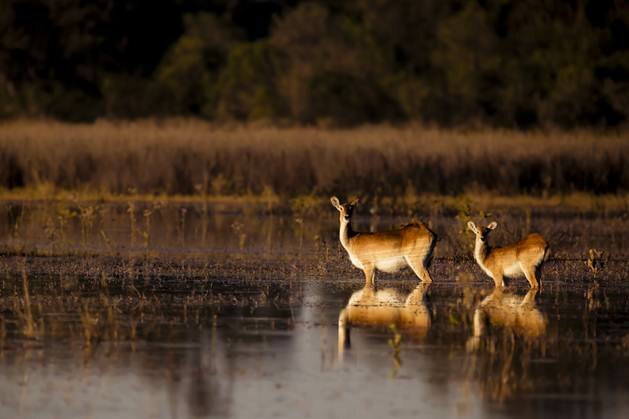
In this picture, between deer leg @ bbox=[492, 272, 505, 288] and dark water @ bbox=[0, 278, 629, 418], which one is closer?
dark water @ bbox=[0, 278, 629, 418]

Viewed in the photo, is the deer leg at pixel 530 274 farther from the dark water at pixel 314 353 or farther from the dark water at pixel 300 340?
the dark water at pixel 314 353

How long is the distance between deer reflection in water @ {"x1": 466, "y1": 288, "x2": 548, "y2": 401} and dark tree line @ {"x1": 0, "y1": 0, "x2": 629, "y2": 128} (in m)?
33.1

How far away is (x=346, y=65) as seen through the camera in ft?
186

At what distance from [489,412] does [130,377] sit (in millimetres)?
2536

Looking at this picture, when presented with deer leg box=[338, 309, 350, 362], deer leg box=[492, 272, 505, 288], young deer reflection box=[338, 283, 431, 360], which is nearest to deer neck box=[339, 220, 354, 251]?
young deer reflection box=[338, 283, 431, 360]

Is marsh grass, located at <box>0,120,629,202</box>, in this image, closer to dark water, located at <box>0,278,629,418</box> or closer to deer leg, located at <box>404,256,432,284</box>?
deer leg, located at <box>404,256,432,284</box>

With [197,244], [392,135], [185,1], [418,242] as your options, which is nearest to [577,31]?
[392,135]

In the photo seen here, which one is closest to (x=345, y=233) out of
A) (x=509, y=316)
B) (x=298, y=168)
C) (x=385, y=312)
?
(x=385, y=312)

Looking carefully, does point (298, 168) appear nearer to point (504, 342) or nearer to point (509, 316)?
point (509, 316)

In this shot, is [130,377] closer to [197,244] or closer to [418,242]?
[418,242]

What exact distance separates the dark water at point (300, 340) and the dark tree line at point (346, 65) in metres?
30.7

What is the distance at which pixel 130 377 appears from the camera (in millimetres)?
9992

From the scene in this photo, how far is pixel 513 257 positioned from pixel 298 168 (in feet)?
49.9

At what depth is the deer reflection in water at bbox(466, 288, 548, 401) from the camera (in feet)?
32.8
